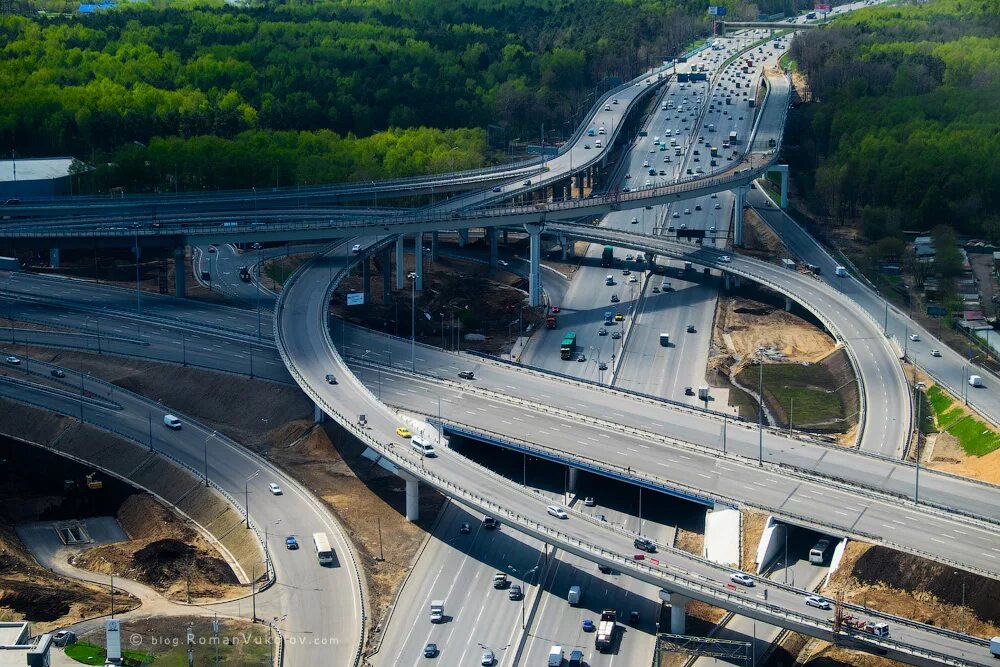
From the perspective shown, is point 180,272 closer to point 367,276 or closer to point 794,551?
point 367,276

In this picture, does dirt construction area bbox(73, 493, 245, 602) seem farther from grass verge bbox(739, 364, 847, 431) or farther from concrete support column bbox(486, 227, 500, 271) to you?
concrete support column bbox(486, 227, 500, 271)

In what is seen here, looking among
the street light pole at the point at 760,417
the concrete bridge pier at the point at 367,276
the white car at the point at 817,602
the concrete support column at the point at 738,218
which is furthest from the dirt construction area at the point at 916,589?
the concrete support column at the point at 738,218

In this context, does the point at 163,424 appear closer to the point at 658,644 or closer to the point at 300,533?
the point at 300,533

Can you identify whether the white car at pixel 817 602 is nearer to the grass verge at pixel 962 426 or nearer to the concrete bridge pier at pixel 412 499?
the concrete bridge pier at pixel 412 499

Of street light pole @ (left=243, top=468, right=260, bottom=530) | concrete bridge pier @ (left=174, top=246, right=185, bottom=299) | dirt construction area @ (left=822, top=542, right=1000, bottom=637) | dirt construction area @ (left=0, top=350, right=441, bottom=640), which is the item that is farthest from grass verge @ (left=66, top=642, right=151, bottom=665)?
concrete bridge pier @ (left=174, top=246, right=185, bottom=299)

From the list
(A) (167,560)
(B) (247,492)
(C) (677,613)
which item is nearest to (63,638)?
(A) (167,560)

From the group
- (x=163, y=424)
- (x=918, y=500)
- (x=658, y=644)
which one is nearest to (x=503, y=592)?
(x=658, y=644)

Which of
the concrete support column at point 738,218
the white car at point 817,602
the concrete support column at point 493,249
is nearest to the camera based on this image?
the white car at point 817,602
